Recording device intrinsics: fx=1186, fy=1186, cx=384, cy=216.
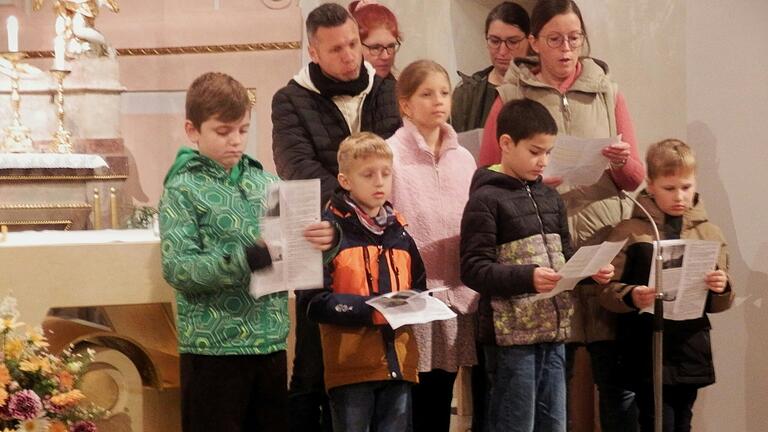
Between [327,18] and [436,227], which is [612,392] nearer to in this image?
[436,227]

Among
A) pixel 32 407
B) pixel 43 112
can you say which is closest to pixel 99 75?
pixel 43 112

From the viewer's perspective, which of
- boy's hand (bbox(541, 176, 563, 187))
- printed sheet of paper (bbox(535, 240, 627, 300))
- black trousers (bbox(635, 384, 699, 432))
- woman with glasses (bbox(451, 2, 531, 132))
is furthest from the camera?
woman with glasses (bbox(451, 2, 531, 132))

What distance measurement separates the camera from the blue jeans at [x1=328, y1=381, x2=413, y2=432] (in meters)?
3.81

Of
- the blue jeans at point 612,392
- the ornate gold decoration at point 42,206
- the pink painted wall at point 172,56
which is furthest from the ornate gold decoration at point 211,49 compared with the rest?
the blue jeans at point 612,392

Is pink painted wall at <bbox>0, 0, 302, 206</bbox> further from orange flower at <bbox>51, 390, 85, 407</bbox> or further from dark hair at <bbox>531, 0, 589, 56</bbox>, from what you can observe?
orange flower at <bbox>51, 390, 85, 407</bbox>

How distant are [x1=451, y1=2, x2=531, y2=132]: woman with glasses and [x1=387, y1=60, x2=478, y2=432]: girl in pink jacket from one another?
0.96 meters

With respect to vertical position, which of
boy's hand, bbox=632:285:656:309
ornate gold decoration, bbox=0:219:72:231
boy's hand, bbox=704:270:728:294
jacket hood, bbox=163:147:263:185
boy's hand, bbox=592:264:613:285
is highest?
jacket hood, bbox=163:147:263:185

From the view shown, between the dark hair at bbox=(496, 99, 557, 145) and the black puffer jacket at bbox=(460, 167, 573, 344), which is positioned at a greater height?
the dark hair at bbox=(496, 99, 557, 145)

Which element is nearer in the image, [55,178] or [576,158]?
[576,158]

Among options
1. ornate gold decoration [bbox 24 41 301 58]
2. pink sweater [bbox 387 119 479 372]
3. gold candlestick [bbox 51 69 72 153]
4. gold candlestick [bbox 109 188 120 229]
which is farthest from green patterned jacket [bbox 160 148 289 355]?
ornate gold decoration [bbox 24 41 301 58]

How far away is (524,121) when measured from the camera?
13.4 feet

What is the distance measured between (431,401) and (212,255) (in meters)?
1.06

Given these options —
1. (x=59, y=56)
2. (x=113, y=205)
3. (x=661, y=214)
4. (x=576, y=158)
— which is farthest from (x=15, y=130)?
(x=661, y=214)

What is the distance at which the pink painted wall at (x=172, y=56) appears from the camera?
7.88m
